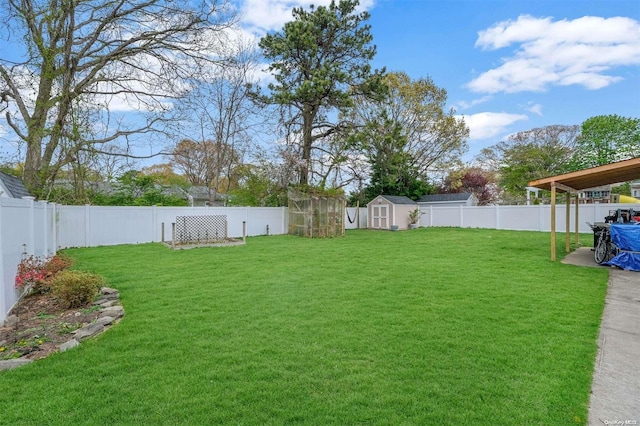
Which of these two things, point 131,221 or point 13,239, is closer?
point 13,239

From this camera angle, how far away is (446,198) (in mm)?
22547

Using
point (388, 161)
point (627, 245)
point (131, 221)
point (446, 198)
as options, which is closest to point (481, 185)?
point (446, 198)

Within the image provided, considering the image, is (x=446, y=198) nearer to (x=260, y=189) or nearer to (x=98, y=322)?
(x=260, y=189)

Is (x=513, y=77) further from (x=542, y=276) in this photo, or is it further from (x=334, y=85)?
(x=542, y=276)

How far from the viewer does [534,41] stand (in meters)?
12.2

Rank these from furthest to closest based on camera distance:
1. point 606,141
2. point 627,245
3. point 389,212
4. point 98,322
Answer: point 606,141
point 389,212
point 627,245
point 98,322

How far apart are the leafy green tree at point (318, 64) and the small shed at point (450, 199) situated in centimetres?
930

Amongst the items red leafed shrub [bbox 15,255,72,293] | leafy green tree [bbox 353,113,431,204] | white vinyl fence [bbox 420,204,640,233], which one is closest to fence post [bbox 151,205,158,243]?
red leafed shrub [bbox 15,255,72,293]

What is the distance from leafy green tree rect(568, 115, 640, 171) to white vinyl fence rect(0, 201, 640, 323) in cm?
1117

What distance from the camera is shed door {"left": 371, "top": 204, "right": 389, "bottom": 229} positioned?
1931cm

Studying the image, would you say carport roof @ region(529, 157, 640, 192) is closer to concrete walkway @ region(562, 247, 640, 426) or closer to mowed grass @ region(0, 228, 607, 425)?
mowed grass @ region(0, 228, 607, 425)

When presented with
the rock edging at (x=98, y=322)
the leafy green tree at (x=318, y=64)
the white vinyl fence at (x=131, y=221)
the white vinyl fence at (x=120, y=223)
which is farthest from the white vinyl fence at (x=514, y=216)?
the rock edging at (x=98, y=322)

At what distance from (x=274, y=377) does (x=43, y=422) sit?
4.59 feet

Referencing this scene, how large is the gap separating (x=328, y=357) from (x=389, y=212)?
16833 mm
